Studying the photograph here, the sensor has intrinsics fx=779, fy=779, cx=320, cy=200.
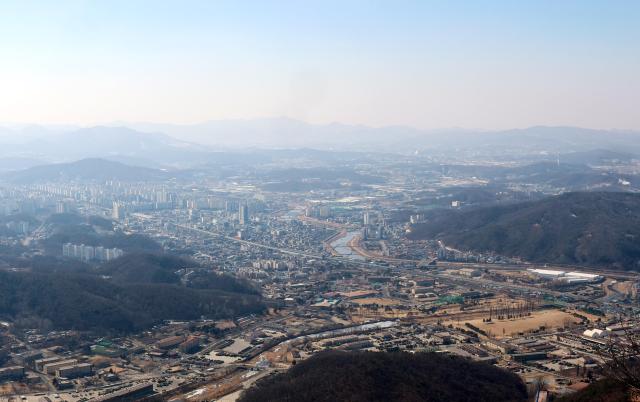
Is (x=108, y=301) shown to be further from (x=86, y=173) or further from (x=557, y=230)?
(x=86, y=173)

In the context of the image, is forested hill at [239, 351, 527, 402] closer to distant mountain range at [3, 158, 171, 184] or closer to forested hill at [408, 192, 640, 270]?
forested hill at [408, 192, 640, 270]

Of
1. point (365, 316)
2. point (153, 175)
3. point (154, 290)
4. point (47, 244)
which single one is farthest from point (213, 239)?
point (153, 175)

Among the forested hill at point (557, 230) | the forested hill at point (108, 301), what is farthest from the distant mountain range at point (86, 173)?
the forested hill at point (108, 301)

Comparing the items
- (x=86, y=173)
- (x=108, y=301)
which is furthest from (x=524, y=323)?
(x=86, y=173)

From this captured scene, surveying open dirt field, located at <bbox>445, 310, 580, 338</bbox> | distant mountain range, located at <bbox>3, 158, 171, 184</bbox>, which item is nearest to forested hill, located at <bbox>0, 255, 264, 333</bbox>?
open dirt field, located at <bbox>445, 310, 580, 338</bbox>

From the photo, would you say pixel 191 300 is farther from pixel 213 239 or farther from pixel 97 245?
pixel 213 239
